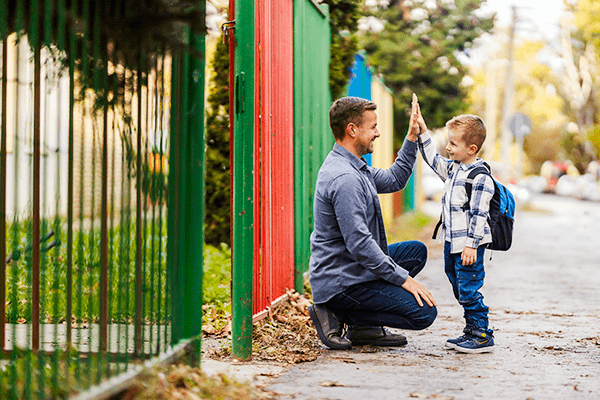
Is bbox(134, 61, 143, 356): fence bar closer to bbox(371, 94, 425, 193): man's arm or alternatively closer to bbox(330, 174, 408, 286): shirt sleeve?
bbox(330, 174, 408, 286): shirt sleeve

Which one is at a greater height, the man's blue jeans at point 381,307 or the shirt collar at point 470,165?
the shirt collar at point 470,165

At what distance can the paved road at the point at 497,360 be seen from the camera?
12.1 ft

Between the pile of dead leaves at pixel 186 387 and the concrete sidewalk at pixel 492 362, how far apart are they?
0.21 metres

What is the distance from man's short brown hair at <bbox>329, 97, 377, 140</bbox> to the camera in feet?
15.6

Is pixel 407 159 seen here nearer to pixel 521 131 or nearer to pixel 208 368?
pixel 208 368

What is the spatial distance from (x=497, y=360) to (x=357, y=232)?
1.13m

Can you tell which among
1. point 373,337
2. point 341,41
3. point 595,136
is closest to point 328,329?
point 373,337

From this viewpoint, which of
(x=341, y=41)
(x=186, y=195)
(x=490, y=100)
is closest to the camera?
(x=186, y=195)

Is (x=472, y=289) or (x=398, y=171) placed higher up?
(x=398, y=171)

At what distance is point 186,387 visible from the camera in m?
3.39

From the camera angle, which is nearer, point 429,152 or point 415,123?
point 415,123

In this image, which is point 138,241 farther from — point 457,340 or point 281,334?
point 457,340

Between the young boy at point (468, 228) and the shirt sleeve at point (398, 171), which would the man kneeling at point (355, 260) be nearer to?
the shirt sleeve at point (398, 171)

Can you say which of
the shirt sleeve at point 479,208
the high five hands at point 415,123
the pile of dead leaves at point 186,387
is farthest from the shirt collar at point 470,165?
the pile of dead leaves at point 186,387
